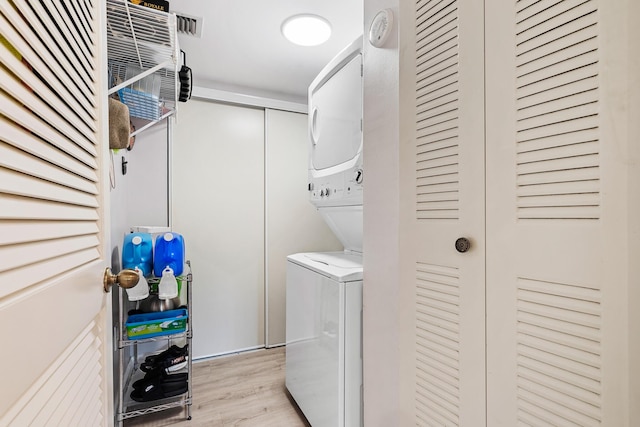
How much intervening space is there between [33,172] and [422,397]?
110cm

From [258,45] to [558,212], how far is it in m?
2.11

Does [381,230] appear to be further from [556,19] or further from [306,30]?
[306,30]

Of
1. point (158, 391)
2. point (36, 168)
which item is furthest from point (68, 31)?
point (158, 391)

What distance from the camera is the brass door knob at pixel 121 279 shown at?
Answer: 2.42 feet

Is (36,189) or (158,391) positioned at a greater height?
(36,189)

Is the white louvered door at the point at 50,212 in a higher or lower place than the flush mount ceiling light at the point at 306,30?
lower

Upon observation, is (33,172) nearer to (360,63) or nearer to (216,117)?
(360,63)

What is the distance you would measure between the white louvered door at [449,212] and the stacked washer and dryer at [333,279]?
485mm

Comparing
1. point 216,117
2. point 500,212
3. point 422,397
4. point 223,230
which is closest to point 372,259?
point 422,397

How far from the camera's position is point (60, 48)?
1.57 ft

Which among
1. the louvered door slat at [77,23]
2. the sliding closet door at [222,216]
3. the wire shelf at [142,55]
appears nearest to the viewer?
the louvered door slat at [77,23]

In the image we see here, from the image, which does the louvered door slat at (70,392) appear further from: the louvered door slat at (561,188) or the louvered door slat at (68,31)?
the louvered door slat at (561,188)


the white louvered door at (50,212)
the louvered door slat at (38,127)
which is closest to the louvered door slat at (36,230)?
the white louvered door at (50,212)

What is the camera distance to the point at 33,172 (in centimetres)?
40
